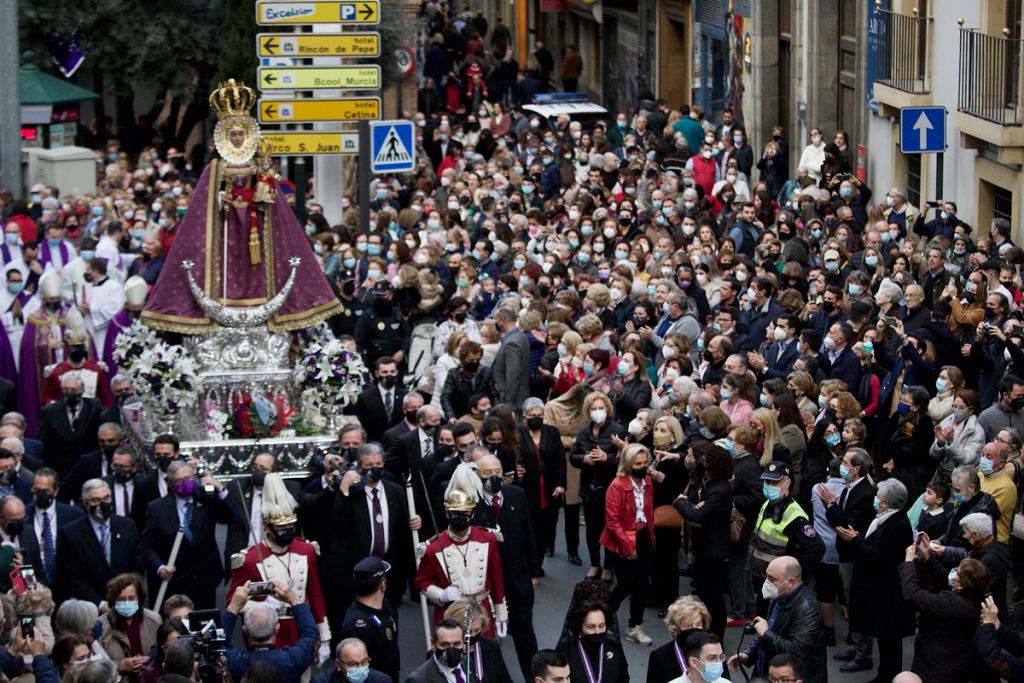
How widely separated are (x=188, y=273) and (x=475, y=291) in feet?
13.9

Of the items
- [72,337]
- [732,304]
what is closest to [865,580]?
[732,304]

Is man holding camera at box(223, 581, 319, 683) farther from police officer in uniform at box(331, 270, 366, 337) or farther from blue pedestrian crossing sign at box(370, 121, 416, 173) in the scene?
blue pedestrian crossing sign at box(370, 121, 416, 173)

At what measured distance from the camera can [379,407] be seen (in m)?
15.3

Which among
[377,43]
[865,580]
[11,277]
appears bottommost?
[865,580]

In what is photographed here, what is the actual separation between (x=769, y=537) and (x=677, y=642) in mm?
2316

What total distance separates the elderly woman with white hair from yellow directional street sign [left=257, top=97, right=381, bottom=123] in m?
9.47

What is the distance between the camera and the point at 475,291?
61.4 ft

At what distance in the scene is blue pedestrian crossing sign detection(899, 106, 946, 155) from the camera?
742 inches

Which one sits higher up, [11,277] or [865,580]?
[11,277]

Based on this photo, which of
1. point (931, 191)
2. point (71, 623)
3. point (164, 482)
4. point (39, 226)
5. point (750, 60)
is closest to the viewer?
point (71, 623)

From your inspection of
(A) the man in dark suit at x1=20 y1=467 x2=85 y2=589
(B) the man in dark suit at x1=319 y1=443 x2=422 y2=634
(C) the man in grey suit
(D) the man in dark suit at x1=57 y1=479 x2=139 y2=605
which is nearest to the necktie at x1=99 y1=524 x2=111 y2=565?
(D) the man in dark suit at x1=57 y1=479 x2=139 y2=605

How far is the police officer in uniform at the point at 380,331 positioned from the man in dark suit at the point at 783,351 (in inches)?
131

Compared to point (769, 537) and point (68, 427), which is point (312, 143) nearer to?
point (68, 427)

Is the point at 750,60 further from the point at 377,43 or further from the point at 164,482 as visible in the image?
the point at 164,482
